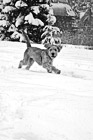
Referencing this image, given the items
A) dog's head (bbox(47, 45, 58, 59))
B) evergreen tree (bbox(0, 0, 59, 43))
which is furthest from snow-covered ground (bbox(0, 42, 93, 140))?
evergreen tree (bbox(0, 0, 59, 43))

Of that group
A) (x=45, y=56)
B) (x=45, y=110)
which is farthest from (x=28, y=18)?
(x=45, y=110)

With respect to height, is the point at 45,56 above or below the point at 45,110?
below

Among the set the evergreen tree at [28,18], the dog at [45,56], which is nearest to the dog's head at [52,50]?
the dog at [45,56]

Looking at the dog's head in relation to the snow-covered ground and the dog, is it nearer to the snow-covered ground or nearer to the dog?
the dog

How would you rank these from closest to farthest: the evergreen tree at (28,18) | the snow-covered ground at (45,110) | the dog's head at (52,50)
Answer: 1. the snow-covered ground at (45,110)
2. the dog's head at (52,50)
3. the evergreen tree at (28,18)

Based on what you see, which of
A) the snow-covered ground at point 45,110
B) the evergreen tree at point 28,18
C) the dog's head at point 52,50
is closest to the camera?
the snow-covered ground at point 45,110

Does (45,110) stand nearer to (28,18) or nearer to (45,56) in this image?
(45,56)

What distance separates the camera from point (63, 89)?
258 inches

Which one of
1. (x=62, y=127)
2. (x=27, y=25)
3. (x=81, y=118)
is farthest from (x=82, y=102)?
(x=27, y=25)

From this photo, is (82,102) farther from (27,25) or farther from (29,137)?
(27,25)

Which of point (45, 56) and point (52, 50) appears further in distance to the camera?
point (45, 56)

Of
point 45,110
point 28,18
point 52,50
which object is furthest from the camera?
point 28,18

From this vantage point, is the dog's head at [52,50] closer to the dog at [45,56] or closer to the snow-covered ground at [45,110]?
the dog at [45,56]

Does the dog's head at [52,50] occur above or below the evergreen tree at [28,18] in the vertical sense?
above
